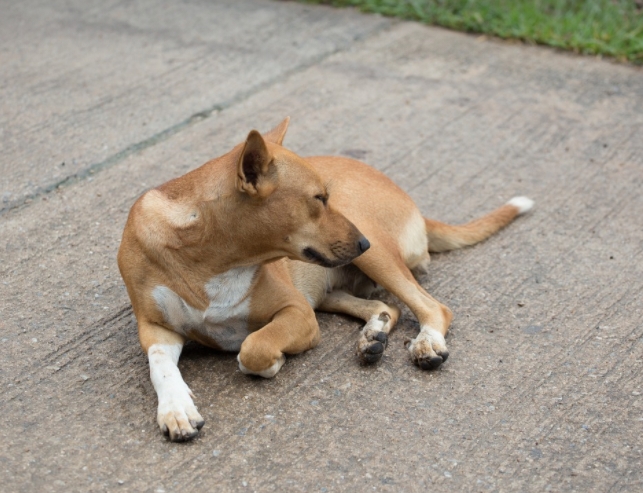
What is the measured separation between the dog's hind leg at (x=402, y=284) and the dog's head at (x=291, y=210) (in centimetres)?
51

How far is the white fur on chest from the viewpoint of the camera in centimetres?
362

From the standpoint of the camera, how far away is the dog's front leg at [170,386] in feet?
10.8

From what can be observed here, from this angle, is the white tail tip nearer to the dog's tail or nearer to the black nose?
the dog's tail

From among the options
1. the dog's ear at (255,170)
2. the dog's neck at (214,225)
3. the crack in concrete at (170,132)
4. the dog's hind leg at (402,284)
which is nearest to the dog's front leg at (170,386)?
the dog's neck at (214,225)

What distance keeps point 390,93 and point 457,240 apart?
2.11 metres

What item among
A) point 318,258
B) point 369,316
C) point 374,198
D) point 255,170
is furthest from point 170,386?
point 374,198

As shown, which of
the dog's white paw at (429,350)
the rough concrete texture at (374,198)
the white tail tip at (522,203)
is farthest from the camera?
the white tail tip at (522,203)

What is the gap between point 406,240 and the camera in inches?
173

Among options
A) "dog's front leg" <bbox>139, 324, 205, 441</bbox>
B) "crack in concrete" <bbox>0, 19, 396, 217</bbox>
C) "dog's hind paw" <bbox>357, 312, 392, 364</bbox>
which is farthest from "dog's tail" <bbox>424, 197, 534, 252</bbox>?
"crack in concrete" <bbox>0, 19, 396, 217</bbox>

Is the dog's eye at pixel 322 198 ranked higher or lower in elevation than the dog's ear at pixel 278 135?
lower

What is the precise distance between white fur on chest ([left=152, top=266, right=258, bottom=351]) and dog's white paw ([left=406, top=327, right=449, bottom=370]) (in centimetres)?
72

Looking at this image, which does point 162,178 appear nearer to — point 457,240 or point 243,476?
point 457,240

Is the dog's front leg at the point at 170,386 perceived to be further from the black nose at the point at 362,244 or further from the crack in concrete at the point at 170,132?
the crack in concrete at the point at 170,132

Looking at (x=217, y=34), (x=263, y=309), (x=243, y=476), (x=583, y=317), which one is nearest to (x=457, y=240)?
(x=583, y=317)
